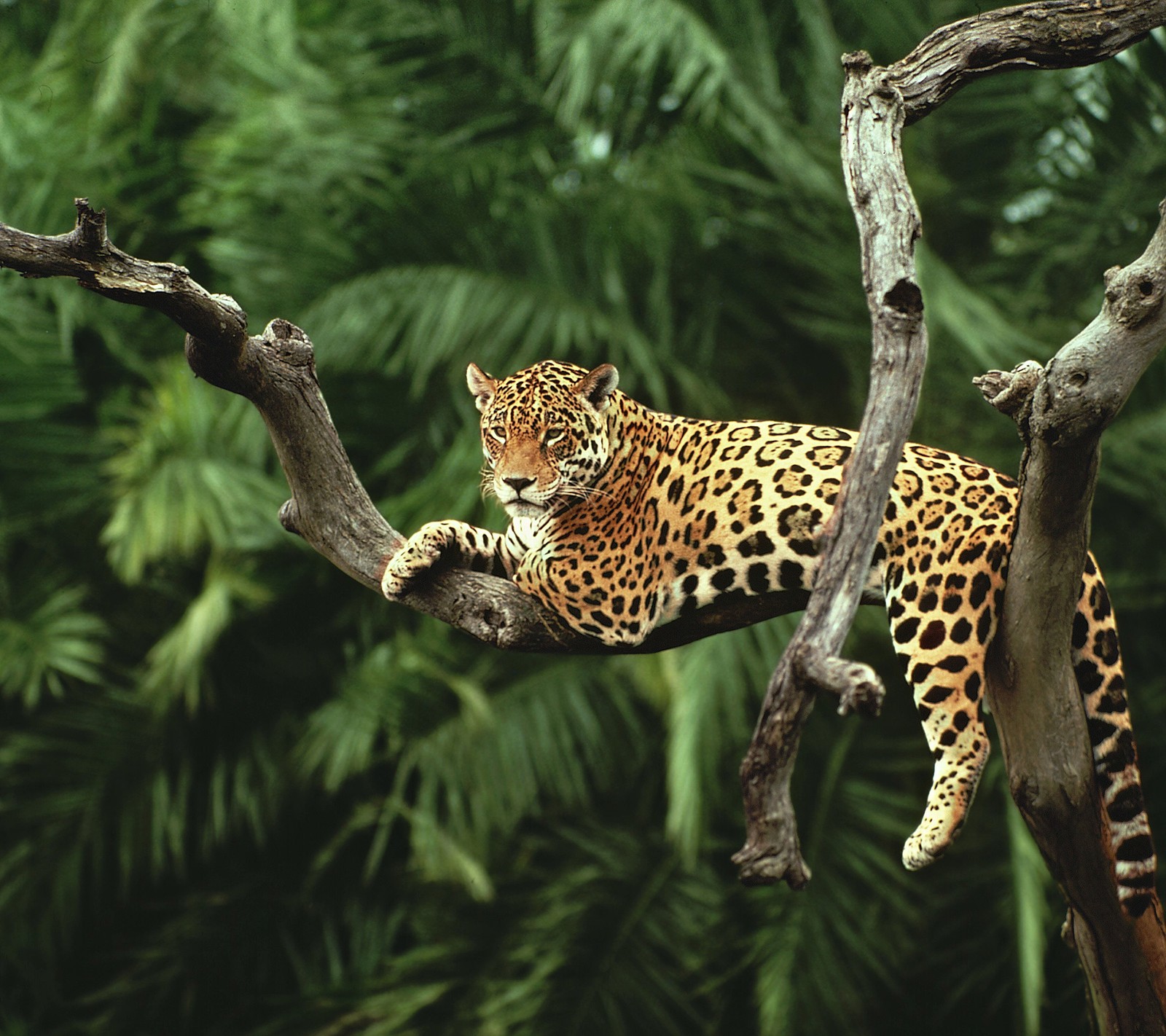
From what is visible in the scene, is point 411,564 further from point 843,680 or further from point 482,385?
point 843,680

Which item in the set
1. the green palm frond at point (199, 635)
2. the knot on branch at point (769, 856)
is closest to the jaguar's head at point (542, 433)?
the knot on branch at point (769, 856)

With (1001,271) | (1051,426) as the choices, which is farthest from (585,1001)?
(1051,426)

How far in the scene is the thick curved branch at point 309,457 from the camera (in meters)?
4.53

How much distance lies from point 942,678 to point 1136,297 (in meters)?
1.34

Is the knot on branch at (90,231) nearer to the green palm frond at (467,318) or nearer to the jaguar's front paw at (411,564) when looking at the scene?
the jaguar's front paw at (411,564)

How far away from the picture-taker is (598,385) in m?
5.11

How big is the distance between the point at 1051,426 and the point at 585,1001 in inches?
388

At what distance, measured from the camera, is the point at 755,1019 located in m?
14.2

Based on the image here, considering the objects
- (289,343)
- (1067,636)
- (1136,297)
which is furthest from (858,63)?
(289,343)

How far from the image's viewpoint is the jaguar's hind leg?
4.57 meters

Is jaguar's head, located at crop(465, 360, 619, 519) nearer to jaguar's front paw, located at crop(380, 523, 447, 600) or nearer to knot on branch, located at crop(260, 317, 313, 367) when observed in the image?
jaguar's front paw, located at crop(380, 523, 447, 600)

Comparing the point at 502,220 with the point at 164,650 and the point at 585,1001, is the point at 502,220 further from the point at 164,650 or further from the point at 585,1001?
the point at 585,1001

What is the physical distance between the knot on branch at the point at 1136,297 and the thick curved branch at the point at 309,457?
54.5 inches

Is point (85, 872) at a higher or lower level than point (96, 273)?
lower
